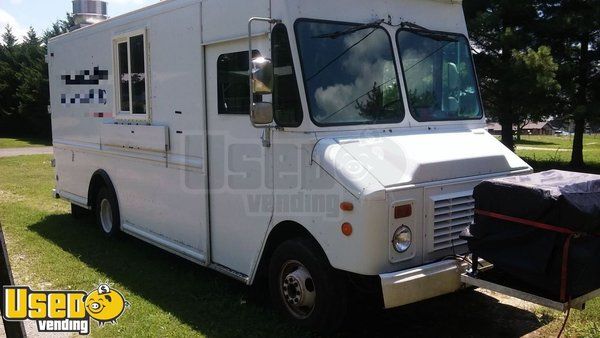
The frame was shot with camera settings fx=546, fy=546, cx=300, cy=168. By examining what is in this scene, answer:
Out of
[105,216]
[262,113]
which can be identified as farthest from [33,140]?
[262,113]

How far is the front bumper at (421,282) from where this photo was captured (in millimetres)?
3773

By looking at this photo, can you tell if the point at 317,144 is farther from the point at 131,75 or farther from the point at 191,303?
the point at 131,75

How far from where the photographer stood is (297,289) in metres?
4.43

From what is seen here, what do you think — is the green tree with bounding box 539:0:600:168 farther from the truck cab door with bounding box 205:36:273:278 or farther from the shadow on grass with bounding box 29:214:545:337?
the truck cab door with bounding box 205:36:273:278

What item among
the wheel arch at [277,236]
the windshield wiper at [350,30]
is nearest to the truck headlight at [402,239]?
the wheel arch at [277,236]

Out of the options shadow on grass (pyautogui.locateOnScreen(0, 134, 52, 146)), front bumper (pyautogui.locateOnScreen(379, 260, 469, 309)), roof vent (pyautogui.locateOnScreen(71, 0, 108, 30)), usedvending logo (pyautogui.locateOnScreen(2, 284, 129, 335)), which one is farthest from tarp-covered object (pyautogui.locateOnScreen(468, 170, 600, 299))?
shadow on grass (pyautogui.locateOnScreen(0, 134, 52, 146))

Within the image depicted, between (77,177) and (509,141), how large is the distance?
13.6m

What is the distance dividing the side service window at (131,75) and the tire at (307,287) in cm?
274

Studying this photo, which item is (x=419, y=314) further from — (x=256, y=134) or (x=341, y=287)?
(x=256, y=134)

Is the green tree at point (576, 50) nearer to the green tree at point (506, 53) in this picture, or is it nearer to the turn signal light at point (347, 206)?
the green tree at point (506, 53)

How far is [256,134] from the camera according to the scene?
471 centimetres

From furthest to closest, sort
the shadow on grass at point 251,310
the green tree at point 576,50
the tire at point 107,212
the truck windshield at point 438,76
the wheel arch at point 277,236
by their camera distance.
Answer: the green tree at point 576,50 → the tire at point 107,212 → the truck windshield at point 438,76 → the shadow on grass at point 251,310 → the wheel arch at point 277,236

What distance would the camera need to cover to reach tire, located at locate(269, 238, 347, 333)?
413 centimetres

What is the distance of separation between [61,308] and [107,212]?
11.0ft
